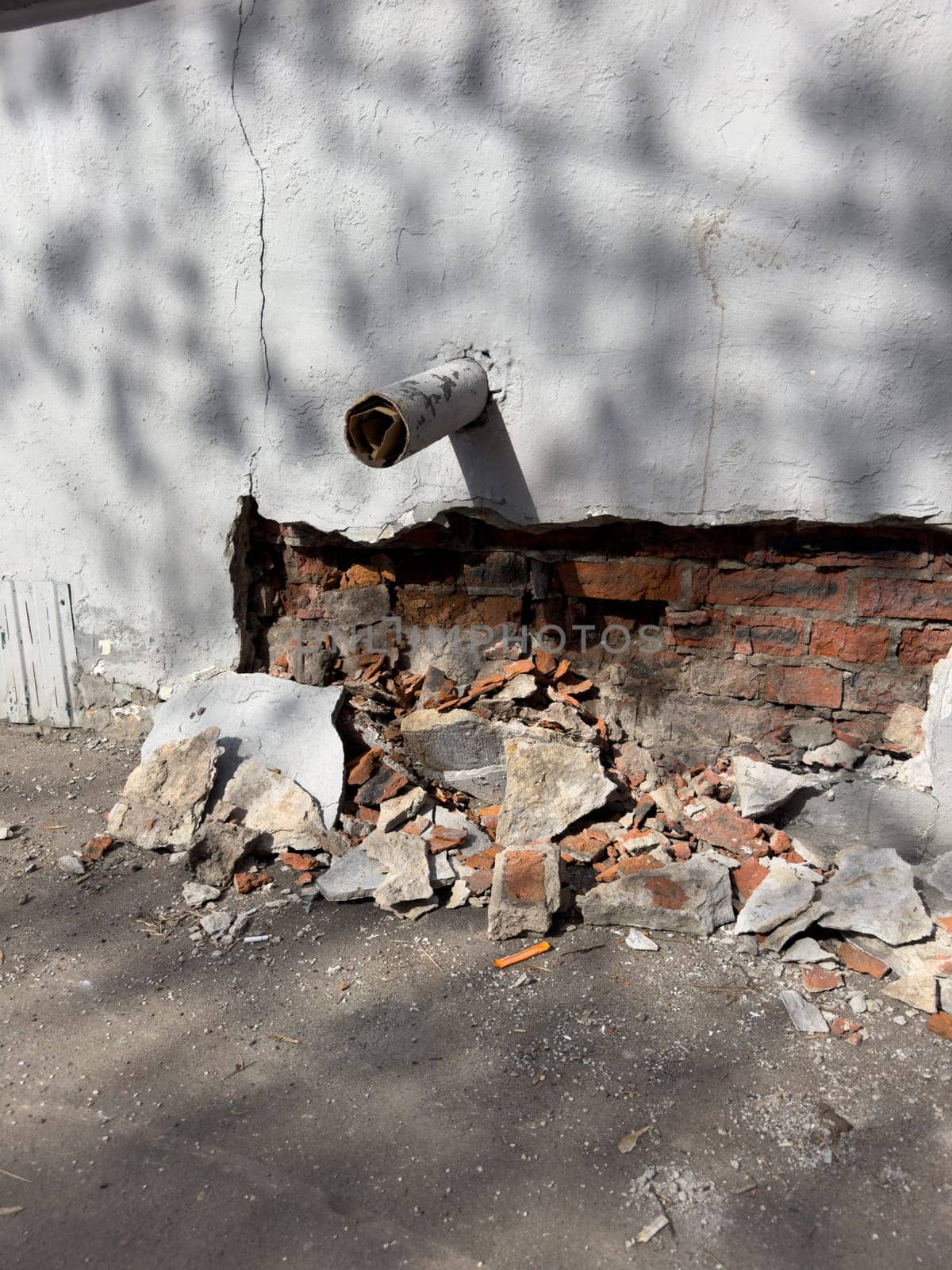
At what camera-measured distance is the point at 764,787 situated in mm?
2883

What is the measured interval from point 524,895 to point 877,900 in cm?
95

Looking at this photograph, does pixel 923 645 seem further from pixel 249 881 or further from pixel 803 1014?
pixel 249 881

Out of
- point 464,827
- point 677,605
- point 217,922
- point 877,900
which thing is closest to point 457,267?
point 677,605

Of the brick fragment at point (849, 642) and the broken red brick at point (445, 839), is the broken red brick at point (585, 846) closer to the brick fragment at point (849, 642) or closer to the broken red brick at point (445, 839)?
the broken red brick at point (445, 839)

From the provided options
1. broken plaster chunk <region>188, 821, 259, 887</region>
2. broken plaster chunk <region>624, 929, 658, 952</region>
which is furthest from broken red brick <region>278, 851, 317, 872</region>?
broken plaster chunk <region>624, 929, 658, 952</region>

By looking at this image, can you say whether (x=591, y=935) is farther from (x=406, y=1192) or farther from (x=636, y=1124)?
(x=406, y=1192)

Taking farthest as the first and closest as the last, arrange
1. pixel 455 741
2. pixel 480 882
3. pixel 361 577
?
pixel 361 577
pixel 455 741
pixel 480 882

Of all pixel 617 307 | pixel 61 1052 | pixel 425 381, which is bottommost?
pixel 61 1052

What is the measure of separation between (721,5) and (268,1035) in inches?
114

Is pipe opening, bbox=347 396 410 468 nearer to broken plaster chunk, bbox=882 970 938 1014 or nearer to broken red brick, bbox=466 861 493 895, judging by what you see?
broken red brick, bbox=466 861 493 895

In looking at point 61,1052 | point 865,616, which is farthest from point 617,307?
point 61,1052

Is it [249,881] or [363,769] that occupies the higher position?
[363,769]

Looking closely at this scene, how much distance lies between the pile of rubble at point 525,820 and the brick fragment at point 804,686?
93 mm

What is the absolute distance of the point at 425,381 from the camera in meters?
2.74
